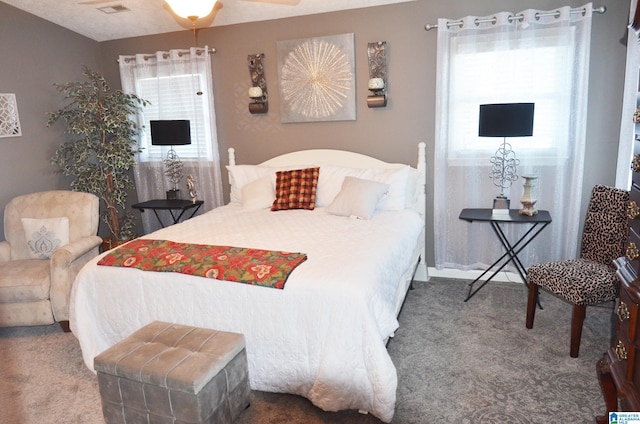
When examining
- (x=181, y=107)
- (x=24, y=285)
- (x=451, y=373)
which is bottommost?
(x=451, y=373)

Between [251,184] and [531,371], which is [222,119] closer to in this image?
[251,184]

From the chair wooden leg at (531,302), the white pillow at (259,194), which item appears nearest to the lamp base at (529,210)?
the chair wooden leg at (531,302)

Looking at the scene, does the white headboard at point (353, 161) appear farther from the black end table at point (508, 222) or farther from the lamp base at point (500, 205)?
the lamp base at point (500, 205)

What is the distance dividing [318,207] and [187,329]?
1.82 metres

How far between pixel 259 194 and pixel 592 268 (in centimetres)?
249

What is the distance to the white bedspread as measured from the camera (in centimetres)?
199

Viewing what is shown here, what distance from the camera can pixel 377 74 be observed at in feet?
12.3

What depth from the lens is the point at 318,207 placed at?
3.69m

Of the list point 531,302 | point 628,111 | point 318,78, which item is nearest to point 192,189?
point 318,78

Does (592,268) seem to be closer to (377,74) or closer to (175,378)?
(377,74)

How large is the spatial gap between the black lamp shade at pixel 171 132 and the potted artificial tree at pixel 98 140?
1.10 feet

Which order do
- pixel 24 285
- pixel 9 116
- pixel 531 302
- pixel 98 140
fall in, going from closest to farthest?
pixel 531 302 → pixel 24 285 → pixel 9 116 → pixel 98 140

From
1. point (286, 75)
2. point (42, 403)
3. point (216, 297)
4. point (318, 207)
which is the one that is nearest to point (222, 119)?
point (286, 75)

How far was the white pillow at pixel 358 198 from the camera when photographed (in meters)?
3.26
